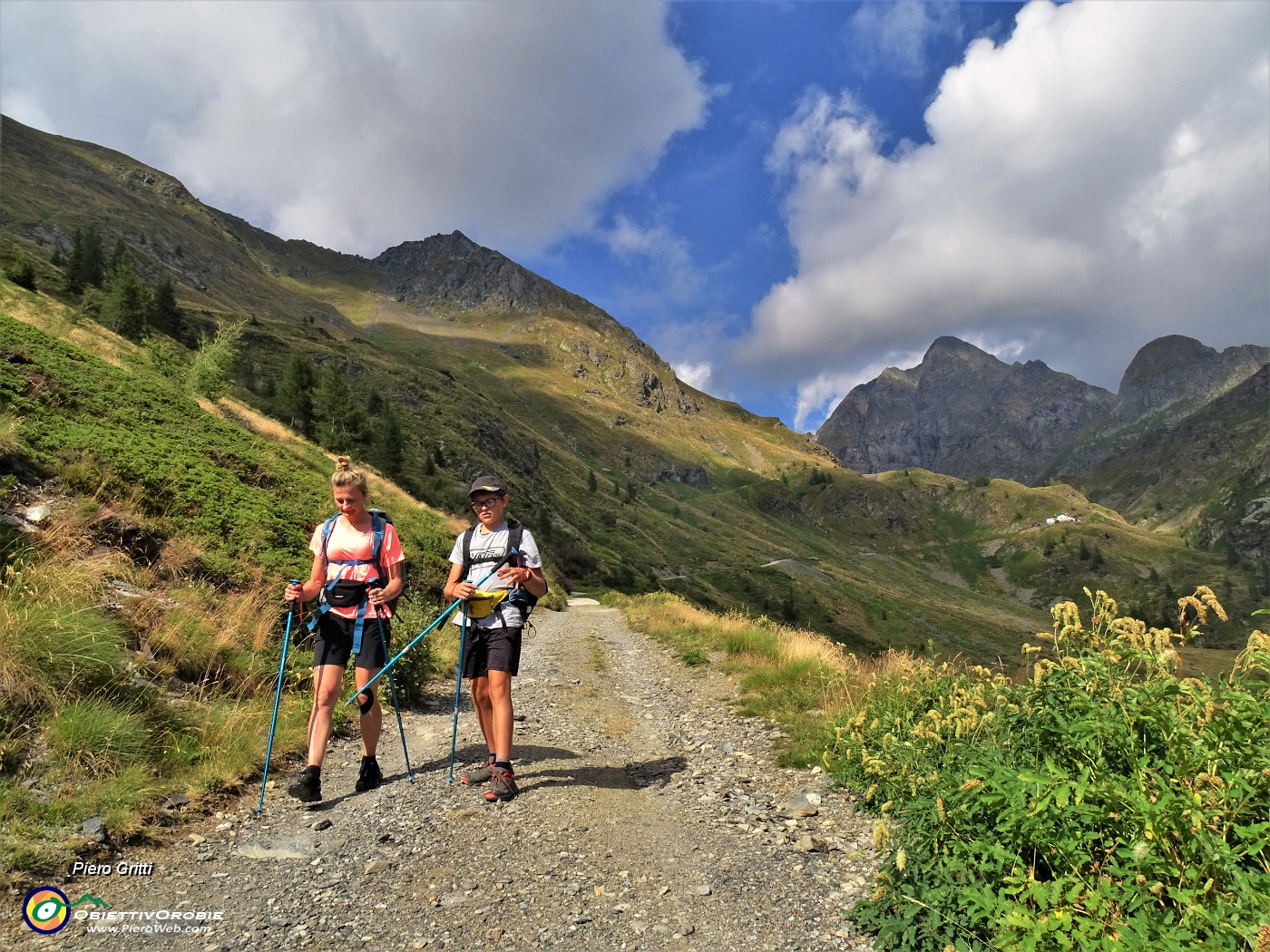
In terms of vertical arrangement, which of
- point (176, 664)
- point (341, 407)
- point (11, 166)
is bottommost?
point (176, 664)

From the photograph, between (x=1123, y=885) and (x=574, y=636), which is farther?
(x=574, y=636)

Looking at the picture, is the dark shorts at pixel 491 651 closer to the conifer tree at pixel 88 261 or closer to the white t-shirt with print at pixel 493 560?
the white t-shirt with print at pixel 493 560

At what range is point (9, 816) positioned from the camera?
433cm

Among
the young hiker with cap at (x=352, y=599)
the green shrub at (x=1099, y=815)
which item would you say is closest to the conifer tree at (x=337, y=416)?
the young hiker with cap at (x=352, y=599)

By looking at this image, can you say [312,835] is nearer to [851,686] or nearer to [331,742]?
[331,742]

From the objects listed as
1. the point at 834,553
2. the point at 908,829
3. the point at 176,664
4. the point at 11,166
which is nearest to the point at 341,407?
the point at 176,664

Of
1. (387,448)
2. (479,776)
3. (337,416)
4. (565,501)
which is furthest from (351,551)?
(565,501)

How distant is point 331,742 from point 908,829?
682 cm

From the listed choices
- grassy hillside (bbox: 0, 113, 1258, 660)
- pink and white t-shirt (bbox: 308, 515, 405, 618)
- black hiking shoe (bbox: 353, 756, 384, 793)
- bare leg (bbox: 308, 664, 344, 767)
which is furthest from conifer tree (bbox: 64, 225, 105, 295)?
black hiking shoe (bbox: 353, 756, 384, 793)

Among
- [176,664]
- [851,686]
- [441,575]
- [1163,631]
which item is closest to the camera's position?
[1163,631]

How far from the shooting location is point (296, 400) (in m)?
49.6

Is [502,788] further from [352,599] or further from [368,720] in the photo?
[352,599]

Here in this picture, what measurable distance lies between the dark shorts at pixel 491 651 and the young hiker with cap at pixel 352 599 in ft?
3.00

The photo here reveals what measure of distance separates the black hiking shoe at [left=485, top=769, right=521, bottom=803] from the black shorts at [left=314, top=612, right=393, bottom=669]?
167 centimetres
